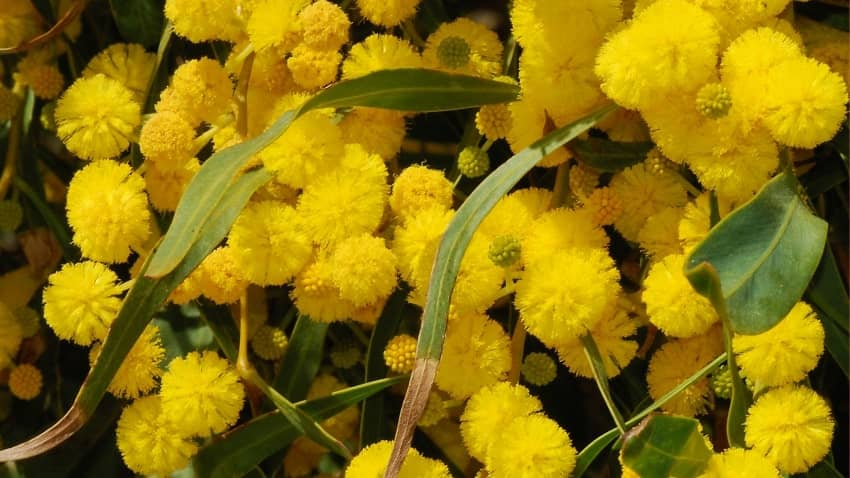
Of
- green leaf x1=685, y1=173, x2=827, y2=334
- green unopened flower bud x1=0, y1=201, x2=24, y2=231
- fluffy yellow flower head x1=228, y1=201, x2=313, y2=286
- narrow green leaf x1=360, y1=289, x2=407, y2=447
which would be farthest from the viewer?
green unopened flower bud x1=0, y1=201, x2=24, y2=231

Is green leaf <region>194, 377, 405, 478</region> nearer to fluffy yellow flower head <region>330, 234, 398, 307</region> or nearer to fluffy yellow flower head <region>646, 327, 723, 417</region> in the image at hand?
fluffy yellow flower head <region>330, 234, 398, 307</region>

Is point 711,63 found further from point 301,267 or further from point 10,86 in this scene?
point 10,86

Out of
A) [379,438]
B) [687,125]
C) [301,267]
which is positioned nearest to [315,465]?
[379,438]

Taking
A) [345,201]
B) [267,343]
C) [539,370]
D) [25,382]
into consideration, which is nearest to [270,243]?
[345,201]

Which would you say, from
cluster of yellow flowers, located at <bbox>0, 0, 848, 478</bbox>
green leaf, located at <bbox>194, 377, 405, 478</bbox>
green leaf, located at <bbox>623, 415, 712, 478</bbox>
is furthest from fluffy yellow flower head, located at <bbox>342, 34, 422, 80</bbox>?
green leaf, located at <bbox>623, 415, 712, 478</bbox>

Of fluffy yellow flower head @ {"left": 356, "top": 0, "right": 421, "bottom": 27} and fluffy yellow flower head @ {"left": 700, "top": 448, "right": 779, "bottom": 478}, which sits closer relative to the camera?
fluffy yellow flower head @ {"left": 700, "top": 448, "right": 779, "bottom": 478}

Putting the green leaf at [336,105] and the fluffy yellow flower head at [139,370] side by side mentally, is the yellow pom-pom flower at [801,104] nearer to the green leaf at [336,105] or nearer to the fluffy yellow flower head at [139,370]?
the green leaf at [336,105]
